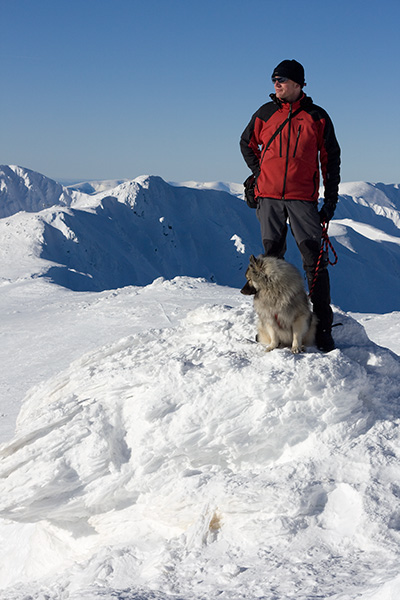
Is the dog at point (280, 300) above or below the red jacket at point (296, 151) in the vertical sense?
below

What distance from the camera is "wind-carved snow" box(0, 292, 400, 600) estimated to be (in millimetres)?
3078

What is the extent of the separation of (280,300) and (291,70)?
1741mm

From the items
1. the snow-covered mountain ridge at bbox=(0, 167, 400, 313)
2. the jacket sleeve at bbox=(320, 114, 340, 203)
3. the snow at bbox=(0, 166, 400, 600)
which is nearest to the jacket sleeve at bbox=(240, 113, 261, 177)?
the jacket sleeve at bbox=(320, 114, 340, 203)

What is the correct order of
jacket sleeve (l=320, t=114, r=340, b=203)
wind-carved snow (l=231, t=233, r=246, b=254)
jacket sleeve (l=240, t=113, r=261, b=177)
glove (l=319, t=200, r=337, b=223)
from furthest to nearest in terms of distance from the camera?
1. wind-carved snow (l=231, t=233, r=246, b=254)
2. jacket sleeve (l=240, t=113, r=261, b=177)
3. glove (l=319, t=200, r=337, b=223)
4. jacket sleeve (l=320, t=114, r=340, b=203)

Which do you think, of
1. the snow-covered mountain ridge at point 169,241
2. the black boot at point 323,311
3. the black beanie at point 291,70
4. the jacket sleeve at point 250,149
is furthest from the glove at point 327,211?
the snow-covered mountain ridge at point 169,241

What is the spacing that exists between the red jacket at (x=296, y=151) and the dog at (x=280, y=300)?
586 mm

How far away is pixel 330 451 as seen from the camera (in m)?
3.67

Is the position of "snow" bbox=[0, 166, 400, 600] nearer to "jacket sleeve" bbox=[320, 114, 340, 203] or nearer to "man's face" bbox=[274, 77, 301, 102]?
"jacket sleeve" bbox=[320, 114, 340, 203]

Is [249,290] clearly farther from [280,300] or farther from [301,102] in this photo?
[301,102]

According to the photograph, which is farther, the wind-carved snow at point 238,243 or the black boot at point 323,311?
the wind-carved snow at point 238,243

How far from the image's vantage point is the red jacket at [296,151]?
424 centimetres

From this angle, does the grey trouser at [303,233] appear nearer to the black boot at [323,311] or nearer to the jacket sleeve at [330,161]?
the black boot at [323,311]

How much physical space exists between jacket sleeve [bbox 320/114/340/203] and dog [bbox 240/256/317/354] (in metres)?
0.73

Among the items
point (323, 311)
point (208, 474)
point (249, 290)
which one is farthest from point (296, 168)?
point (208, 474)
